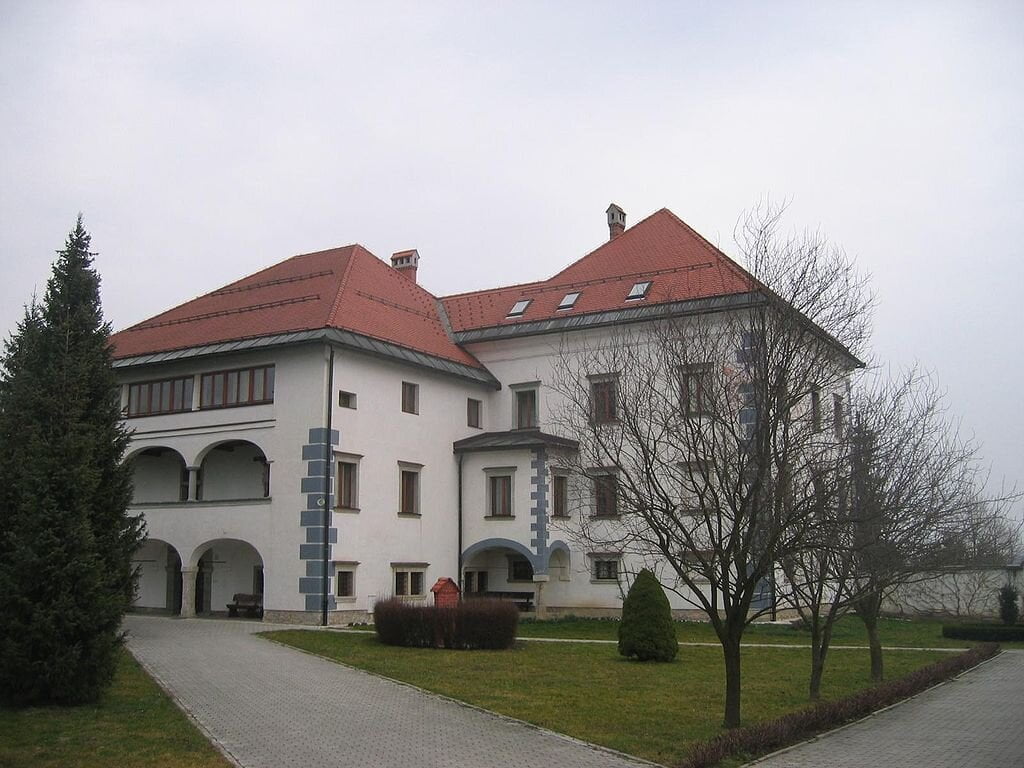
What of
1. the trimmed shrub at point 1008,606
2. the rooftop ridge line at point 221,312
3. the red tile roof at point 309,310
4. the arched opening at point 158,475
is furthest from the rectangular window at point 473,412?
the trimmed shrub at point 1008,606

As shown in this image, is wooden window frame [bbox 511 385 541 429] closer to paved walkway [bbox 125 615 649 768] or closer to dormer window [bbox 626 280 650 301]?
dormer window [bbox 626 280 650 301]

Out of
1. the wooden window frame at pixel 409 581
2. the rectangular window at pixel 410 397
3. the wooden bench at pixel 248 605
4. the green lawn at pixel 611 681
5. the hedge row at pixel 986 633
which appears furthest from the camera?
the rectangular window at pixel 410 397

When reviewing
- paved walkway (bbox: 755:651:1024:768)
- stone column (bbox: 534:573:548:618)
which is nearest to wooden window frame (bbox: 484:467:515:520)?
stone column (bbox: 534:573:548:618)

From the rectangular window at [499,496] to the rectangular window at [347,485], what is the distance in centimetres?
540

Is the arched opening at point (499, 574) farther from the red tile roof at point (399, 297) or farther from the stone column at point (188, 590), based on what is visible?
the stone column at point (188, 590)

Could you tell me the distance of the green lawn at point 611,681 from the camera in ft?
42.1

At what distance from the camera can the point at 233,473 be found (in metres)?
31.3

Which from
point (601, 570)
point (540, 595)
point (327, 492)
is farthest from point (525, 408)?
point (327, 492)

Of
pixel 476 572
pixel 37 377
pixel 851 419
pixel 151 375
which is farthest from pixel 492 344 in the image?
pixel 37 377

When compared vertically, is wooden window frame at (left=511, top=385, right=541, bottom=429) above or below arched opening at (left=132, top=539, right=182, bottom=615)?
above

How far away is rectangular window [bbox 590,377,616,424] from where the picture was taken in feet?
47.0

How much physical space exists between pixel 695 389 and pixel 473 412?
22.2 metres

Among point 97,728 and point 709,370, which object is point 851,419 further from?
point 97,728

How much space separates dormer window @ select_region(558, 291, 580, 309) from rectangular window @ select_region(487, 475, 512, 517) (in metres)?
6.32
